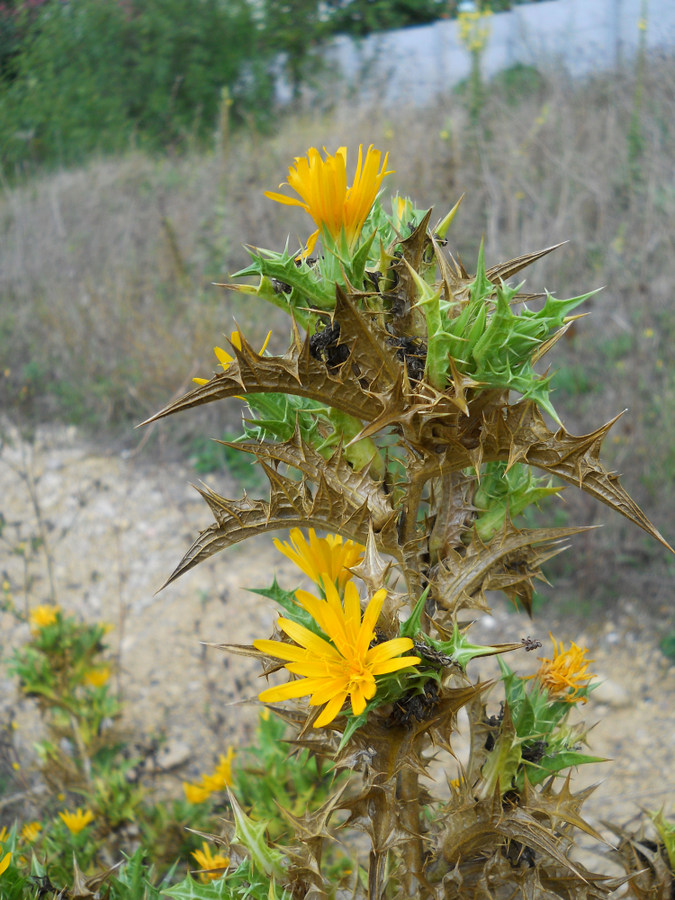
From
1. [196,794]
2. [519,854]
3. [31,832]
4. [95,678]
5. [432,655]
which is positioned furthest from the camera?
[95,678]

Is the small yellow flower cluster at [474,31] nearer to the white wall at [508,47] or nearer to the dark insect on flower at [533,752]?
the white wall at [508,47]

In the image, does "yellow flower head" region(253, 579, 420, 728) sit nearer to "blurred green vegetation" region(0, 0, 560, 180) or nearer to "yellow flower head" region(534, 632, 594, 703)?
"yellow flower head" region(534, 632, 594, 703)

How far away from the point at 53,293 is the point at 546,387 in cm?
605

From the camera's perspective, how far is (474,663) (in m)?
3.54

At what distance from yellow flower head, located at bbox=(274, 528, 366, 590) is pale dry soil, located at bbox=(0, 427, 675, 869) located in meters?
1.45

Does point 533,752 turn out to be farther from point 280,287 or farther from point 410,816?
point 280,287

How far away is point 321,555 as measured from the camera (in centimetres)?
110

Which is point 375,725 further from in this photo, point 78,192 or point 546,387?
point 78,192

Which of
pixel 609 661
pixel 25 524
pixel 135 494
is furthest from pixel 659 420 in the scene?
pixel 25 524

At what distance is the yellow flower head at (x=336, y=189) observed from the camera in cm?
96

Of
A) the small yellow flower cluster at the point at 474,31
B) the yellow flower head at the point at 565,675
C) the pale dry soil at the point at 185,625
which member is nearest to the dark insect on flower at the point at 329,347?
the yellow flower head at the point at 565,675

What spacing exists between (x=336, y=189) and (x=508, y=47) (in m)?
10.7

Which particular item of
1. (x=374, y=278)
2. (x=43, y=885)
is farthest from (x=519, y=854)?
(x=374, y=278)

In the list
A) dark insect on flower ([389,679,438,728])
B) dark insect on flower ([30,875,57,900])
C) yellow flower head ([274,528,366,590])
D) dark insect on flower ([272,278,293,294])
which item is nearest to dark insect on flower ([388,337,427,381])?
dark insect on flower ([272,278,293,294])
